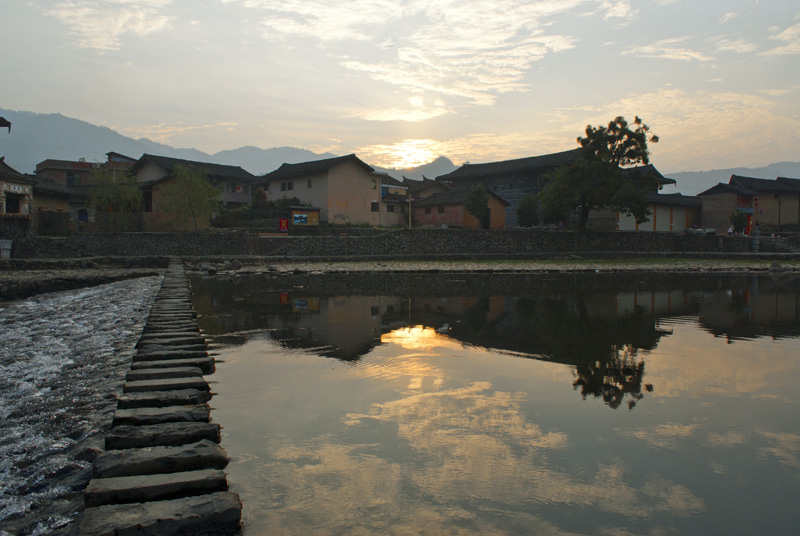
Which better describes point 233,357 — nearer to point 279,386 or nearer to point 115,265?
point 279,386

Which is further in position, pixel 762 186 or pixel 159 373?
pixel 762 186

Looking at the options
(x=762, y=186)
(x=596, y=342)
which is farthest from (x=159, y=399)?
(x=762, y=186)

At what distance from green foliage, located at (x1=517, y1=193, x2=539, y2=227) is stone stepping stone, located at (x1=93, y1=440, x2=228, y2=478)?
46.8 meters

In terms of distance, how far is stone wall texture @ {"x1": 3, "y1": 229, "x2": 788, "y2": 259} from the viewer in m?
30.6

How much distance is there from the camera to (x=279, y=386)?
5.86m

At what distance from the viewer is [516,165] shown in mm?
52531

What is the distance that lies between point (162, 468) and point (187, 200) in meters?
36.1

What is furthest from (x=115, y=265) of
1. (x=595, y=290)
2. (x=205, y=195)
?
(x=595, y=290)

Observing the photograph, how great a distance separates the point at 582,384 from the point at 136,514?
457cm

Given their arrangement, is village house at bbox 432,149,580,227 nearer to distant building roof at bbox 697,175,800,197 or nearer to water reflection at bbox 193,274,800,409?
distant building roof at bbox 697,175,800,197

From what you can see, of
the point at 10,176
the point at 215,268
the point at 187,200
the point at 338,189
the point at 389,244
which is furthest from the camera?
the point at 338,189

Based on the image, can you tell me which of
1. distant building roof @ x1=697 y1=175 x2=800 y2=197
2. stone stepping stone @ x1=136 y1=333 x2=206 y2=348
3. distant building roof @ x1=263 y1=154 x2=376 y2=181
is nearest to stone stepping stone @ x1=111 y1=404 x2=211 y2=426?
stone stepping stone @ x1=136 y1=333 x2=206 y2=348

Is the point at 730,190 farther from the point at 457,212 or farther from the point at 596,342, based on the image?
the point at 596,342

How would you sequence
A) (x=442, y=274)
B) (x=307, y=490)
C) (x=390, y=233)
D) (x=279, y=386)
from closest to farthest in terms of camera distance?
(x=307, y=490)
(x=279, y=386)
(x=442, y=274)
(x=390, y=233)
